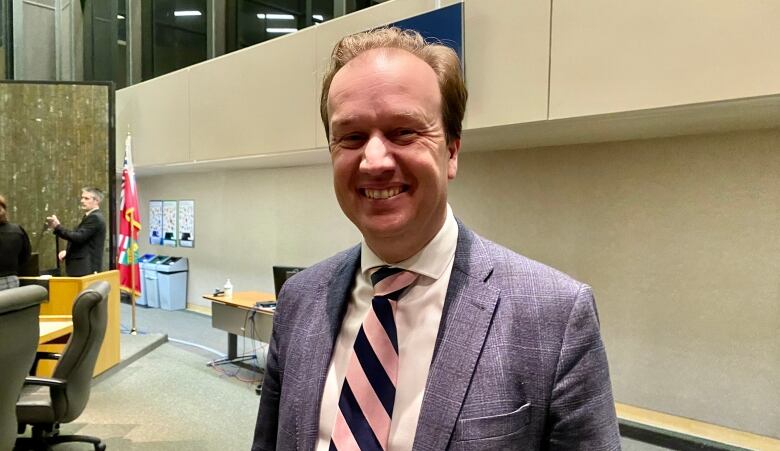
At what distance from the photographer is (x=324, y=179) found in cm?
570

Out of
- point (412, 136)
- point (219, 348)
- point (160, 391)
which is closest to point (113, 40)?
point (219, 348)

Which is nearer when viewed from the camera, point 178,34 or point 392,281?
point 392,281

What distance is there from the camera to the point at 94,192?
4.90 metres

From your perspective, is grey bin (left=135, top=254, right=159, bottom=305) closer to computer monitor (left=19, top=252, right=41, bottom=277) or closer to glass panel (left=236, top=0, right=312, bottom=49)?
computer monitor (left=19, top=252, right=41, bottom=277)

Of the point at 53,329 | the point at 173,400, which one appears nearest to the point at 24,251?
the point at 53,329

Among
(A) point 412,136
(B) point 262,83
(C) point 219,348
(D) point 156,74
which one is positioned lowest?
(C) point 219,348

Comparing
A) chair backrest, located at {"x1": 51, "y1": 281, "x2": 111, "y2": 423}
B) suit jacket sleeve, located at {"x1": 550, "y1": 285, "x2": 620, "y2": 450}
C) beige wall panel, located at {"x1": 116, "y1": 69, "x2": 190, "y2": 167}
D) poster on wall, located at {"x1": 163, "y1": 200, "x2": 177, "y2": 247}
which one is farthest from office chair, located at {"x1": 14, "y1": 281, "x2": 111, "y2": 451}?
poster on wall, located at {"x1": 163, "y1": 200, "x2": 177, "y2": 247}

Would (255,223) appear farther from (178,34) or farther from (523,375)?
(523,375)

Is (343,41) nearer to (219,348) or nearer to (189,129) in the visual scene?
(219,348)

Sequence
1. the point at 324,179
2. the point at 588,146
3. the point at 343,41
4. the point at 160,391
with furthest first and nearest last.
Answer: the point at 324,179 < the point at 160,391 < the point at 588,146 < the point at 343,41

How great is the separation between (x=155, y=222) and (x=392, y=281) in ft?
26.9

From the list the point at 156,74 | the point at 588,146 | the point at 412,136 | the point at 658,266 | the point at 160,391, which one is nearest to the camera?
the point at 412,136

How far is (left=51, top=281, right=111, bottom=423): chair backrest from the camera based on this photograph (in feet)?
8.35

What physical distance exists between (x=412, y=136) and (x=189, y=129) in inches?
233
